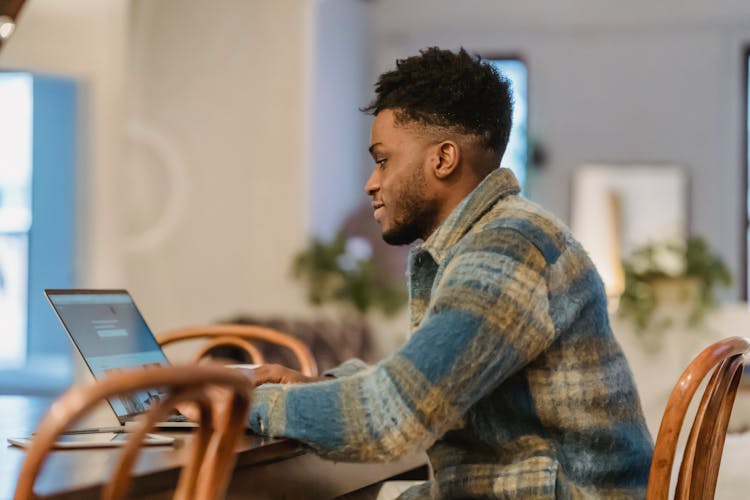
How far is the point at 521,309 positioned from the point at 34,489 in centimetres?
63

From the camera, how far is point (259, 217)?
7.82 meters

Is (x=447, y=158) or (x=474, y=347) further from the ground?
(x=447, y=158)

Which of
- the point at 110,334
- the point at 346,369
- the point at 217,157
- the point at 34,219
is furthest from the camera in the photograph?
the point at 217,157

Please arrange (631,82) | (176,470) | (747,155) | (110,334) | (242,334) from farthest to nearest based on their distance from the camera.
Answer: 1. (631,82)
2. (747,155)
3. (242,334)
4. (110,334)
5. (176,470)

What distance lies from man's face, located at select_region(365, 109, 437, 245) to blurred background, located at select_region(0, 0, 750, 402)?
4528 millimetres

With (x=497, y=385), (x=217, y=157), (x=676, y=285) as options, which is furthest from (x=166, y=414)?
(x=217, y=157)

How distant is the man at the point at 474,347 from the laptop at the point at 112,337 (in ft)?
0.63

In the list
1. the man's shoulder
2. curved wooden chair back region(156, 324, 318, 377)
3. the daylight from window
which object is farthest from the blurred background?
the man's shoulder

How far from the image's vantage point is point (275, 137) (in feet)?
25.6

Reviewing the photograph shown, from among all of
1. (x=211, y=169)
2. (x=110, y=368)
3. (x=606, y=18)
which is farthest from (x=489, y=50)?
(x=110, y=368)

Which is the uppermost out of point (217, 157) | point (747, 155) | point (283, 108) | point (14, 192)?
point (283, 108)

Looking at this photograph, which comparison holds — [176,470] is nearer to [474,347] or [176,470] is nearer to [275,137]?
[474,347]

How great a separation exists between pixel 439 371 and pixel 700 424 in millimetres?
442

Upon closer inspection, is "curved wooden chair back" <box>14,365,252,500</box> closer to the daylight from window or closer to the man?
the man
